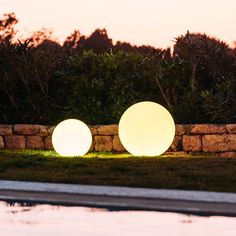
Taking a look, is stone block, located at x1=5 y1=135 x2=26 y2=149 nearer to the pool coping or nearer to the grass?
the grass

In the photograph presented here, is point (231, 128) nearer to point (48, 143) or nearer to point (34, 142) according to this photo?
point (48, 143)

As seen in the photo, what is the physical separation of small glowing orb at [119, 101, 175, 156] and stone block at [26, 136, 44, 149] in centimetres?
312

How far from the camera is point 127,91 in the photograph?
64.5 ft

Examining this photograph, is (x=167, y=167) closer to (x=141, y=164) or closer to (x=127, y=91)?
(x=141, y=164)

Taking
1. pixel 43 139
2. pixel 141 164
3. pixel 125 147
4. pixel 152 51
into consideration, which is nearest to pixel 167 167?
pixel 141 164

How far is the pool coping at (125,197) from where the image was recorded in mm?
9031

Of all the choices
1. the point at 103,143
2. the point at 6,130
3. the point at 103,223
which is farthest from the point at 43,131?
the point at 103,223

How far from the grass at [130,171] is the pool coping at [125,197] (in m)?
0.74

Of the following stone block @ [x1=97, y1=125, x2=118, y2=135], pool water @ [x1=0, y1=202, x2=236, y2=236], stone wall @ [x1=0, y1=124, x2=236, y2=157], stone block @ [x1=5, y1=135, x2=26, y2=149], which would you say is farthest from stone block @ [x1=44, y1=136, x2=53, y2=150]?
pool water @ [x1=0, y1=202, x2=236, y2=236]

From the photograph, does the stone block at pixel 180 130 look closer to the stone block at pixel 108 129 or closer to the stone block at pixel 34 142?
the stone block at pixel 108 129

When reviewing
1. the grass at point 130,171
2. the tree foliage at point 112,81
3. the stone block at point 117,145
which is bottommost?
the grass at point 130,171

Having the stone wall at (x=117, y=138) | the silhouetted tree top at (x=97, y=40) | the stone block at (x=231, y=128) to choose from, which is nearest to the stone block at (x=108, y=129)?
the stone wall at (x=117, y=138)

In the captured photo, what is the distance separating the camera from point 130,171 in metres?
13.1

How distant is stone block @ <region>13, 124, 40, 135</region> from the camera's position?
18.5 metres
